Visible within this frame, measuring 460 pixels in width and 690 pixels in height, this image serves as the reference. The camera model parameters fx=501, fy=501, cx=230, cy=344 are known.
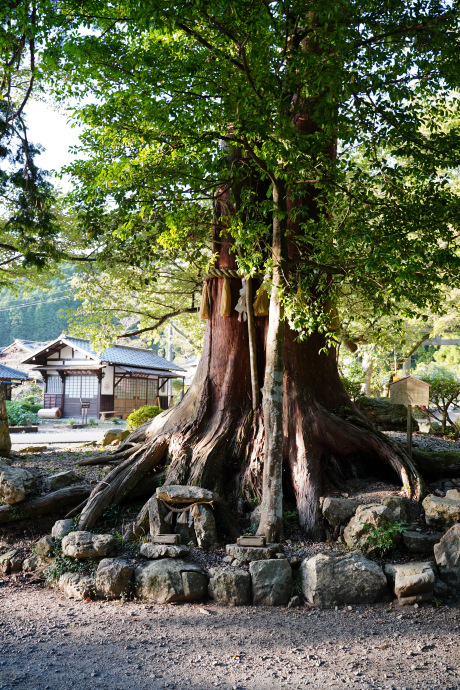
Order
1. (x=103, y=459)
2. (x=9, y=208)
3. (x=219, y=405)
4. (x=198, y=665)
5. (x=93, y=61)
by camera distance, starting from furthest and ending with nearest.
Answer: (x=9, y=208) → (x=103, y=459) → (x=219, y=405) → (x=93, y=61) → (x=198, y=665)

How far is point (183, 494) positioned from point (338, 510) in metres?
1.81

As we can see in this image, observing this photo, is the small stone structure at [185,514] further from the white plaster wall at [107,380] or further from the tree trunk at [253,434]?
the white plaster wall at [107,380]

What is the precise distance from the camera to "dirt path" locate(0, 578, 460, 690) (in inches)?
137

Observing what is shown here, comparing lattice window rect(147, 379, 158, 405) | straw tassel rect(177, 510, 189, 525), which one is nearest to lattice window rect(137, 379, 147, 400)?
lattice window rect(147, 379, 158, 405)

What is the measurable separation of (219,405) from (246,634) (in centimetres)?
348

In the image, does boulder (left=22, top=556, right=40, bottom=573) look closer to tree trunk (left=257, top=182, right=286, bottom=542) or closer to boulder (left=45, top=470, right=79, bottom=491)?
boulder (left=45, top=470, right=79, bottom=491)

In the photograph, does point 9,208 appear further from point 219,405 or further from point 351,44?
point 351,44

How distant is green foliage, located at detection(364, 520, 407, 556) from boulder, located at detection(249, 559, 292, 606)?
91cm

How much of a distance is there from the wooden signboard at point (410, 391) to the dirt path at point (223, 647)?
3.19m

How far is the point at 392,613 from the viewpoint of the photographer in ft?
14.7

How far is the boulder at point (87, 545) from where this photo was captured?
17.9ft

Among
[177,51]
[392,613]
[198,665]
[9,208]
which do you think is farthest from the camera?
[9,208]

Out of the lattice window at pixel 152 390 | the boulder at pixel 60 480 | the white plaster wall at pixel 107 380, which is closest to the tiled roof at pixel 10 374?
the white plaster wall at pixel 107 380

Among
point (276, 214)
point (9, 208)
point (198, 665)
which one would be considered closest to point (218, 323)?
point (276, 214)
